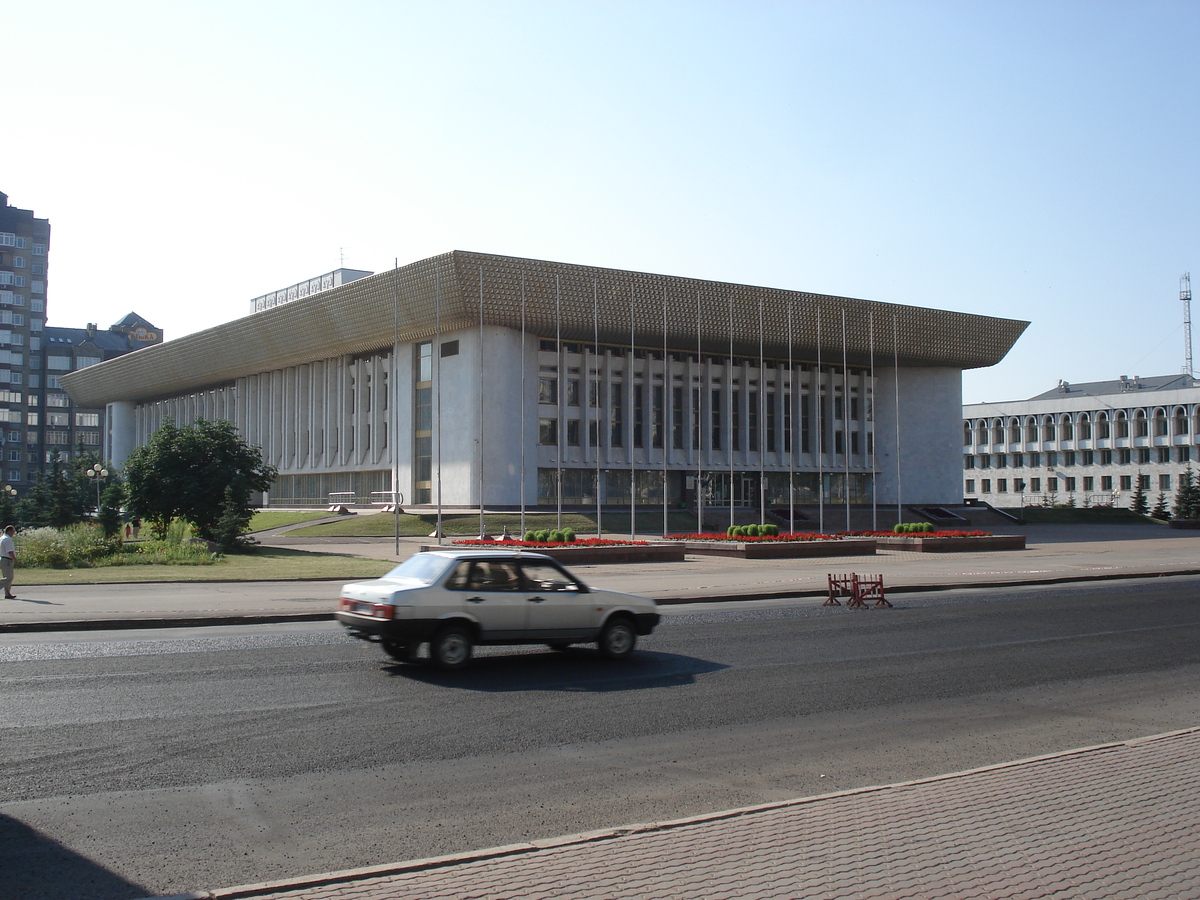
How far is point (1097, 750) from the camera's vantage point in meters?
7.90

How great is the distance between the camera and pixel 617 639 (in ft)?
43.6

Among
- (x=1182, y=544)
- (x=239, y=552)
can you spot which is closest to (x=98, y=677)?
(x=239, y=552)

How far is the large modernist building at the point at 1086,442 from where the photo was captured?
96.8 metres

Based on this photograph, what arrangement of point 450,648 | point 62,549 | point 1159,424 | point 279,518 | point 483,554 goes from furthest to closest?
1. point 1159,424
2. point 279,518
3. point 62,549
4. point 483,554
5. point 450,648

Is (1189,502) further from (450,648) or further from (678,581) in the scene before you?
(450,648)

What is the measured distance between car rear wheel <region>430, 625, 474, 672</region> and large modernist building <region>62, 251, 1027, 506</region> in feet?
125

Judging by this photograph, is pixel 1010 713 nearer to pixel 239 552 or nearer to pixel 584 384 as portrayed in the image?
pixel 239 552

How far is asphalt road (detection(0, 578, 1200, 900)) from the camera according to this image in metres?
6.00

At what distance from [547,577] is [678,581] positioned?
14.2 metres

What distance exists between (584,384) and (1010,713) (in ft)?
181

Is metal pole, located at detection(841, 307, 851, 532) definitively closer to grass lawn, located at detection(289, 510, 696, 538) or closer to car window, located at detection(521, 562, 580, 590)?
grass lawn, located at detection(289, 510, 696, 538)

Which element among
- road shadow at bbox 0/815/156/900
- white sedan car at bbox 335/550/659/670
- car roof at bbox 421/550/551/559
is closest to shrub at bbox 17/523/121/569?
white sedan car at bbox 335/550/659/670

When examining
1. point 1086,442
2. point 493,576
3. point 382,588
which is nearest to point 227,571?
point 382,588

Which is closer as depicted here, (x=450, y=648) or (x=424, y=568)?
(x=450, y=648)
